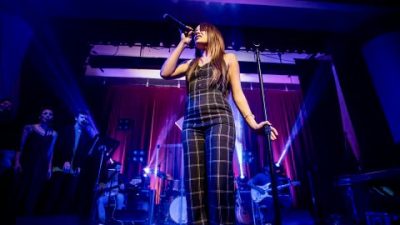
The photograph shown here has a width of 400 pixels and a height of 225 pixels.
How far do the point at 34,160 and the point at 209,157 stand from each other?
412cm

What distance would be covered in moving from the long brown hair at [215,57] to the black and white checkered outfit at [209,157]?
0.24 ft

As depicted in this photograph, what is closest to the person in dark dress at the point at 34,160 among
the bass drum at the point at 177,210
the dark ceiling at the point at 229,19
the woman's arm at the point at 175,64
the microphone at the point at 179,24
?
the dark ceiling at the point at 229,19

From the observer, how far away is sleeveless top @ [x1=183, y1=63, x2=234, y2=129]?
46.2 inches

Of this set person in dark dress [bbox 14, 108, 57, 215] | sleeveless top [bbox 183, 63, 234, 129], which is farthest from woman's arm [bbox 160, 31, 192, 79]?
person in dark dress [bbox 14, 108, 57, 215]

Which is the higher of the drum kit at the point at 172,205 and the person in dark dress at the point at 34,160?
the person in dark dress at the point at 34,160

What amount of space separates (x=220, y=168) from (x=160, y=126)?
24.4 feet

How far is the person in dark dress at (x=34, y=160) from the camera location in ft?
12.7

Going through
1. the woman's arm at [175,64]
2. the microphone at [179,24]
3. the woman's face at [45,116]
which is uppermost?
the woman's face at [45,116]

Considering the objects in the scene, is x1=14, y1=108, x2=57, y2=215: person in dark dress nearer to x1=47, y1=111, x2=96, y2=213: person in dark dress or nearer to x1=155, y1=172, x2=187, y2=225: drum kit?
x1=47, y1=111, x2=96, y2=213: person in dark dress

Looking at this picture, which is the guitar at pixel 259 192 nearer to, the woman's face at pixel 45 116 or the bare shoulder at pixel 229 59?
the woman's face at pixel 45 116

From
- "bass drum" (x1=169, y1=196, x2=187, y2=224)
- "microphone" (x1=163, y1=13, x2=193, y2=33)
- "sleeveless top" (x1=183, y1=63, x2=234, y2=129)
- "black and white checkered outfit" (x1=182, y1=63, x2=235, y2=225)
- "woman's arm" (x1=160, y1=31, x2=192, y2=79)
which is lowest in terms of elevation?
"bass drum" (x1=169, y1=196, x2=187, y2=224)

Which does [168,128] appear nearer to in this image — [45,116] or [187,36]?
[45,116]

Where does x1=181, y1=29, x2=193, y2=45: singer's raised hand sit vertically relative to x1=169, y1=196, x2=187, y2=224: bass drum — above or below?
above

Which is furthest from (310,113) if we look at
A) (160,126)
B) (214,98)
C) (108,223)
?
(214,98)
